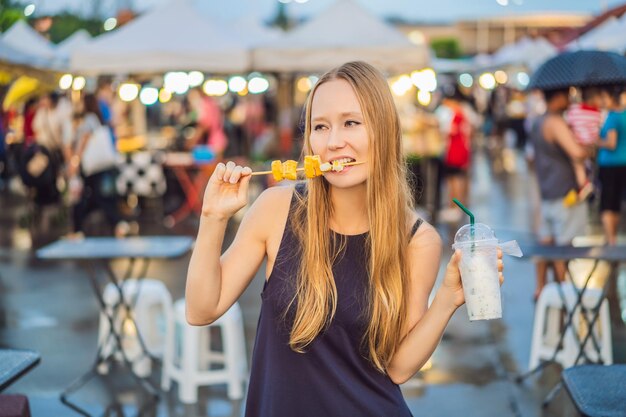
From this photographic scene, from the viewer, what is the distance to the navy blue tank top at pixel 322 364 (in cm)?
241

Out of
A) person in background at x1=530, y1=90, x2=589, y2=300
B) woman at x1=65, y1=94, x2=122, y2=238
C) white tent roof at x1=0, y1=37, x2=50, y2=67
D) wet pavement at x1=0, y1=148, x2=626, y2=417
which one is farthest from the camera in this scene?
white tent roof at x1=0, y1=37, x2=50, y2=67

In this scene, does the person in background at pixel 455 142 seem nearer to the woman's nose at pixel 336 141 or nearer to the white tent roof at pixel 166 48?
the white tent roof at pixel 166 48

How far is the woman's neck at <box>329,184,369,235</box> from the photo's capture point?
8.47 ft

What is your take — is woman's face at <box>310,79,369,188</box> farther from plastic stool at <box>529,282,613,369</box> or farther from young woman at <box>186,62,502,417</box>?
plastic stool at <box>529,282,613,369</box>

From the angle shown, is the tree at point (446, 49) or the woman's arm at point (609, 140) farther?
the tree at point (446, 49)

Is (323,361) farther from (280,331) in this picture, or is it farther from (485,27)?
(485,27)

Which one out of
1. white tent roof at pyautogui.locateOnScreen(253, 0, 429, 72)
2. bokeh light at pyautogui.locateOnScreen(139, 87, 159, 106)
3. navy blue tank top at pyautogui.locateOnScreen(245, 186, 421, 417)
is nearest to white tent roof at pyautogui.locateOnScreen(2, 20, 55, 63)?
bokeh light at pyautogui.locateOnScreen(139, 87, 159, 106)

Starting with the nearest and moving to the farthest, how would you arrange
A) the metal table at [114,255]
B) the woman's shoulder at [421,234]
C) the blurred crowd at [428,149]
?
the woman's shoulder at [421,234], the metal table at [114,255], the blurred crowd at [428,149]

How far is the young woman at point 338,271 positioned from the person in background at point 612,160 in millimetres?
6653

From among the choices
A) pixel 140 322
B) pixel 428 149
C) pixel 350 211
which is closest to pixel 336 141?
pixel 350 211

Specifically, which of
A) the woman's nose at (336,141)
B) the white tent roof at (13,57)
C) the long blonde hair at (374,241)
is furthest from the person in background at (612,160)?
the white tent roof at (13,57)

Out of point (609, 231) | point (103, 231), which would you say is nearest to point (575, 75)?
point (609, 231)

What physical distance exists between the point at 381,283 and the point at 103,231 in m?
10.9

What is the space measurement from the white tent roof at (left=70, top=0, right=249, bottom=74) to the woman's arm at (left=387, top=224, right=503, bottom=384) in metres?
8.93
